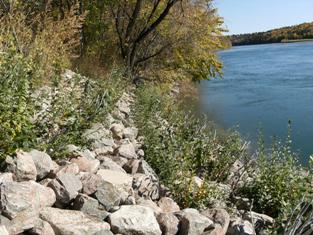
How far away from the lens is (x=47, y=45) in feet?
26.1

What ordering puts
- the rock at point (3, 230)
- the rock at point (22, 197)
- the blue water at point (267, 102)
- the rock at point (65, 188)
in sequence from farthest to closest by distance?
1. the blue water at point (267, 102)
2. the rock at point (65, 188)
3. the rock at point (22, 197)
4. the rock at point (3, 230)

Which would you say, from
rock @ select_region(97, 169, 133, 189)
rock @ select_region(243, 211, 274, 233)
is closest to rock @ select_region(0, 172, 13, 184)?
rock @ select_region(97, 169, 133, 189)

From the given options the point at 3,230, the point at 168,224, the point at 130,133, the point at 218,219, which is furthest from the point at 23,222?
the point at 130,133

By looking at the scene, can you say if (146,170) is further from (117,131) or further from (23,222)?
(23,222)

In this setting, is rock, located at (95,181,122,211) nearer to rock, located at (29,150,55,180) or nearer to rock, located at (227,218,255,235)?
rock, located at (29,150,55,180)

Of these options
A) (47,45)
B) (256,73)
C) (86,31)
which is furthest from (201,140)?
(256,73)

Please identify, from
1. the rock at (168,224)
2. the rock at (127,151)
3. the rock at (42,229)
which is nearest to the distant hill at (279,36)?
the rock at (127,151)

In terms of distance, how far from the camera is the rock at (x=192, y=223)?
165 inches

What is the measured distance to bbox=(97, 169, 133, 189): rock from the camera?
4695 millimetres

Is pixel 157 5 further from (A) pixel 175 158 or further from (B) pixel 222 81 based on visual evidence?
(B) pixel 222 81

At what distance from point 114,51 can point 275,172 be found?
10273 mm

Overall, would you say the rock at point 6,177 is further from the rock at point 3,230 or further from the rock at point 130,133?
the rock at point 130,133

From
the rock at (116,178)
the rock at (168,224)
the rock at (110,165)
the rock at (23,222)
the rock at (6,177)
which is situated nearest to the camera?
the rock at (23,222)

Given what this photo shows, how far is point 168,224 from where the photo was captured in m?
4.17
